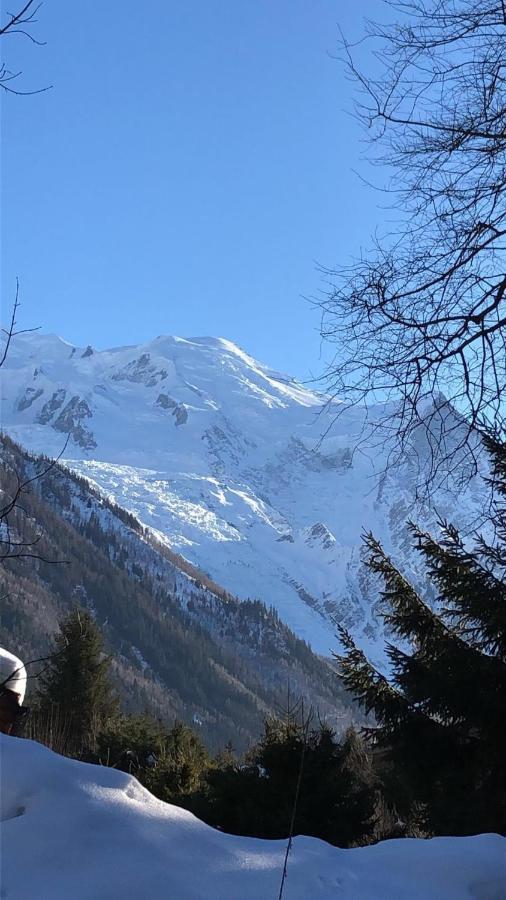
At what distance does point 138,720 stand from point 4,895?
14.6 metres

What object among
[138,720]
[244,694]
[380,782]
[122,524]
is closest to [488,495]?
[380,782]

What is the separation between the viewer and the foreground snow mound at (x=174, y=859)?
2020 millimetres

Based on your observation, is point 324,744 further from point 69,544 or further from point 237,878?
point 69,544

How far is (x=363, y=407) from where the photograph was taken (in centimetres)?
298

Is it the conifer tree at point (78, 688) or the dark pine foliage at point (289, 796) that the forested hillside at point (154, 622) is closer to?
the conifer tree at point (78, 688)

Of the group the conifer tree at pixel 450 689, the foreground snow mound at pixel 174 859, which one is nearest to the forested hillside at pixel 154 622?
the conifer tree at pixel 450 689

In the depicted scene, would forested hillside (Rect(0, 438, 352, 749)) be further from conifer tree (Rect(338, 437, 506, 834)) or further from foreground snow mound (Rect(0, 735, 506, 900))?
foreground snow mound (Rect(0, 735, 506, 900))

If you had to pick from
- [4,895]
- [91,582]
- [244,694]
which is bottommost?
[4,895]

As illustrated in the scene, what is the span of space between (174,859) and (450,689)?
179 inches

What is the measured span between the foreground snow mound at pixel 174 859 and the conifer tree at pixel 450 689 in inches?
147

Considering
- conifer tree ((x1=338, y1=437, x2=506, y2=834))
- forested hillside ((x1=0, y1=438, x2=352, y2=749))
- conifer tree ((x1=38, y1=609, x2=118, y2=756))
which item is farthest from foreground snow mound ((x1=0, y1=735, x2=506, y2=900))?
forested hillside ((x1=0, y1=438, x2=352, y2=749))

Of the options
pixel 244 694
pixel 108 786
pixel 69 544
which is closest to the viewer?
pixel 108 786

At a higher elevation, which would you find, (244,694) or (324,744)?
(244,694)

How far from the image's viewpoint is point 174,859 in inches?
85.0
